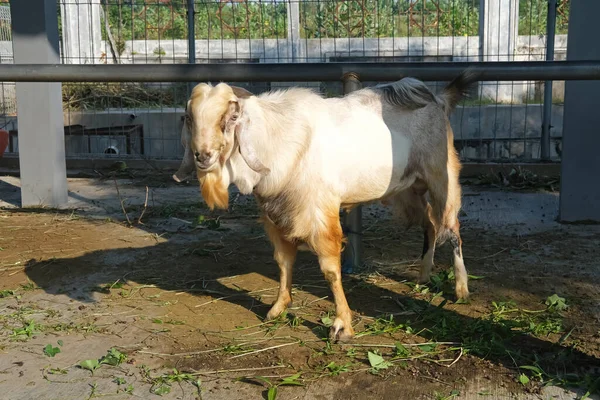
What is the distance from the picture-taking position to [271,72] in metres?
4.98

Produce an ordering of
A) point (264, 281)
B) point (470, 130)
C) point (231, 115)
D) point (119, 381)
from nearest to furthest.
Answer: point (119, 381), point (231, 115), point (264, 281), point (470, 130)

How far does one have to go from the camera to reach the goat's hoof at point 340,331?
4426 mm

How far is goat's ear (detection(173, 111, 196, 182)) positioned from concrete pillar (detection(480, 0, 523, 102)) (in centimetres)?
773

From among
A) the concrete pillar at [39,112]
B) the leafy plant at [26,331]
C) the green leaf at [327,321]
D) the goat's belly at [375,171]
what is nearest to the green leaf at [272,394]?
the green leaf at [327,321]

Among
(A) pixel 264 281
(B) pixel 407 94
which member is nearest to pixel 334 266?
(A) pixel 264 281

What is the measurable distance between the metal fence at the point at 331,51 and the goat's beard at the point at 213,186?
6.08 m

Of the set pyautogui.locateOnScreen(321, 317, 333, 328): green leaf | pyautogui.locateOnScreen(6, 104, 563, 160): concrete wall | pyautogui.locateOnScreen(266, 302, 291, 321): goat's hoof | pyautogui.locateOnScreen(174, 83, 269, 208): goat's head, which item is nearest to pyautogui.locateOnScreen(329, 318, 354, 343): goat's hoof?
pyautogui.locateOnScreen(321, 317, 333, 328): green leaf

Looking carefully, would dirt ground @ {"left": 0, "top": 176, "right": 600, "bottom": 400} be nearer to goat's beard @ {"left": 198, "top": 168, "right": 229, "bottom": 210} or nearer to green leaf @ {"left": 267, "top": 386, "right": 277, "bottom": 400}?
Result: green leaf @ {"left": 267, "top": 386, "right": 277, "bottom": 400}

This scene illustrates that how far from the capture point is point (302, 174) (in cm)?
450

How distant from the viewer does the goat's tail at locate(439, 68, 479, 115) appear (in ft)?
16.9

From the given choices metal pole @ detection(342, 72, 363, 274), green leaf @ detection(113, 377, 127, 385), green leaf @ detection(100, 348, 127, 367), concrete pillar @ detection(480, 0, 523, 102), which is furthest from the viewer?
concrete pillar @ detection(480, 0, 523, 102)

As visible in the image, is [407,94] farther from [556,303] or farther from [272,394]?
[272,394]

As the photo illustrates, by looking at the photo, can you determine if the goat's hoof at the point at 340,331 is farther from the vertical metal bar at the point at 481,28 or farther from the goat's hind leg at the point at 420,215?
the vertical metal bar at the point at 481,28

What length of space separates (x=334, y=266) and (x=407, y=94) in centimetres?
124
